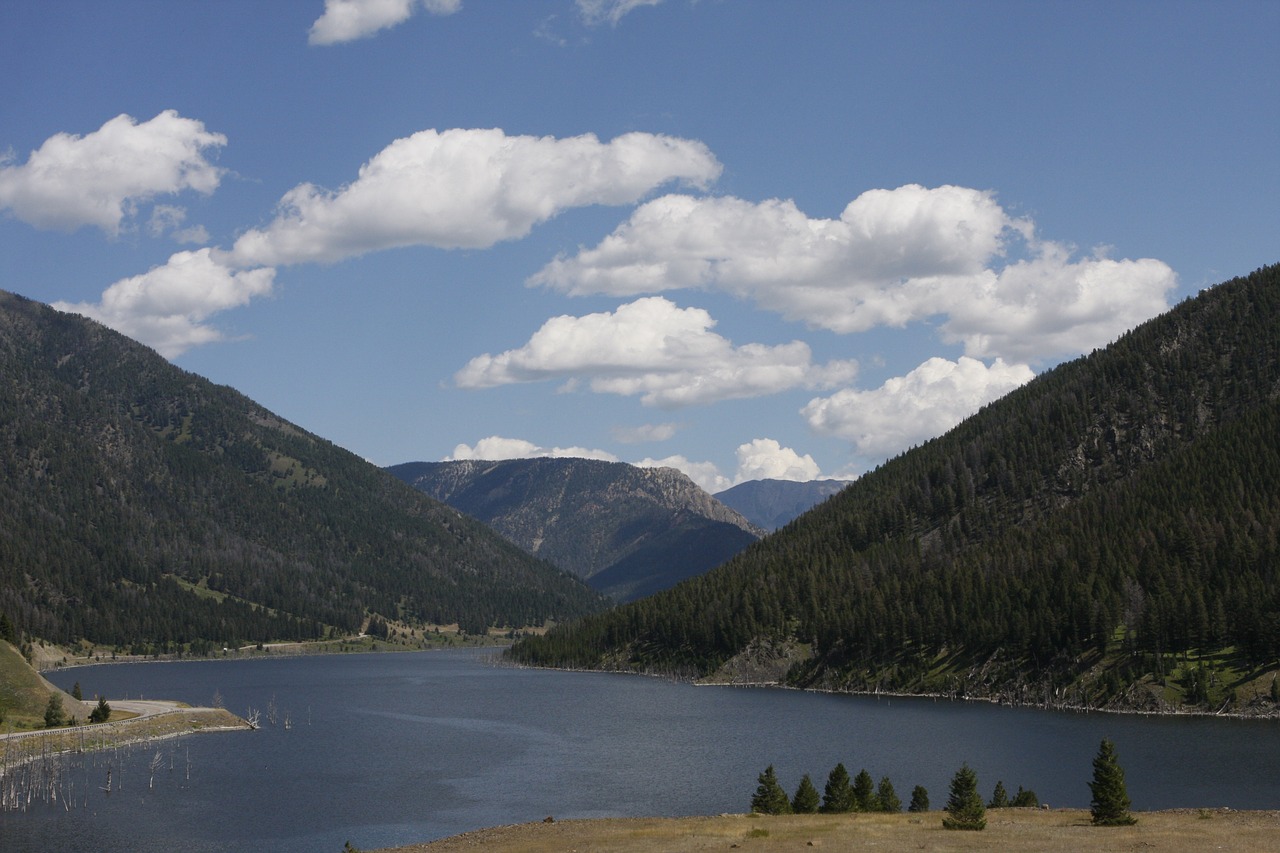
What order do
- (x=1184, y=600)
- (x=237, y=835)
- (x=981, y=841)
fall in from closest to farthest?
(x=981, y=841) → (x=237, y=835) → (x=1184, y=600)

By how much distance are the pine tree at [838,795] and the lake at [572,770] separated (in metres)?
19.8

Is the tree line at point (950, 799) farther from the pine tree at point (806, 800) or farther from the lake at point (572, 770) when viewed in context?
the lake at point (572, 770)

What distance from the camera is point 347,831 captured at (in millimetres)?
106812

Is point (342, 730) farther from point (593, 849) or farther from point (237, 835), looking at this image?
point (593, 849)

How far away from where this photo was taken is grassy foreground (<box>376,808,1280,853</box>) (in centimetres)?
6842

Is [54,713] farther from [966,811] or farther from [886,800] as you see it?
[966,811]

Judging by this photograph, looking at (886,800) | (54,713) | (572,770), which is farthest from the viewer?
(54,713)

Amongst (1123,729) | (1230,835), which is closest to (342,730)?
(1123,729)

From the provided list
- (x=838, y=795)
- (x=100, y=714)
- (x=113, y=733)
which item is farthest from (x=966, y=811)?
(x=100, y=714)

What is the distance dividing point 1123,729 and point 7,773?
444 feet

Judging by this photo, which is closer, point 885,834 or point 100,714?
point 885,834

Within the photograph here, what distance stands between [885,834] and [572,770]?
237 ft

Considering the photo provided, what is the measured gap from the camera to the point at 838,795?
90.6 metres

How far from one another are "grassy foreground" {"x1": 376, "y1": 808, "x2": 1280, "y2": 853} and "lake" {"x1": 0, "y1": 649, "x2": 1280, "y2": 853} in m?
21.1
